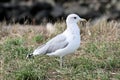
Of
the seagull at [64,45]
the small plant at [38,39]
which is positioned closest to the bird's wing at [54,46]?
the seagull at [64,45]

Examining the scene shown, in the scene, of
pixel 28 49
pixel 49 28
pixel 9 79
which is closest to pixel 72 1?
pixel 49 28

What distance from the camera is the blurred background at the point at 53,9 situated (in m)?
21.5

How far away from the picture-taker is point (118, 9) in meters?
21.4

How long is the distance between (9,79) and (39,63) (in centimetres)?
91

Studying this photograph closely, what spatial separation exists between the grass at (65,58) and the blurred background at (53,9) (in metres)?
9.98

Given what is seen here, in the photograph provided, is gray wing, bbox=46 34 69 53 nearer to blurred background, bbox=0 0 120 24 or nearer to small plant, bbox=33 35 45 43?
small plant, bbox=33 35 45 43

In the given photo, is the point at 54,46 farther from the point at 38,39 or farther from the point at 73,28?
the point at 38,39

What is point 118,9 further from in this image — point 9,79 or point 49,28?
point 9,79

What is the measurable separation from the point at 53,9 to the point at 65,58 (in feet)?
43.0

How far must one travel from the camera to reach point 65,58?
30.7ft

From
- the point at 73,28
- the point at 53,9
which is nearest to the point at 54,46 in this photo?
the point at 73,28

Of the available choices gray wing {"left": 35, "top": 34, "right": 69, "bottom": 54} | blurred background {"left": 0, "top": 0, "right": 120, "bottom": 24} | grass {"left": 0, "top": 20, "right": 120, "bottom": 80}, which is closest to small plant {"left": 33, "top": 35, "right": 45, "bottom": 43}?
grass {"left": 0, "top": 20, "right": 120, "bottom": 80}

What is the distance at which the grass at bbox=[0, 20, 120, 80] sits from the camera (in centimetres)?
820

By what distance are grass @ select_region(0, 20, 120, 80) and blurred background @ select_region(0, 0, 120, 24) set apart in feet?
32.8
